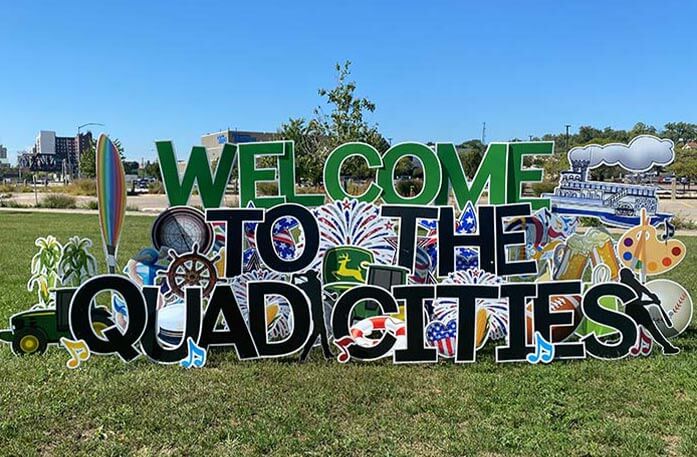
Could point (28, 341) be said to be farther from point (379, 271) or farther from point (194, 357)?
point (379, 271)

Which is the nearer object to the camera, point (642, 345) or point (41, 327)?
point (41, 327)

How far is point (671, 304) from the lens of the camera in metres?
5.47

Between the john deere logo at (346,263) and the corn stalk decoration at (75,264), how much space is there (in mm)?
2205

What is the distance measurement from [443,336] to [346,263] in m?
1.08

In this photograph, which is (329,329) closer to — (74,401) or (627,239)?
(74,401)

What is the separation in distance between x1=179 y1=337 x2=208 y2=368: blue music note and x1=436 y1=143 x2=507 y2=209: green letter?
2.50 m

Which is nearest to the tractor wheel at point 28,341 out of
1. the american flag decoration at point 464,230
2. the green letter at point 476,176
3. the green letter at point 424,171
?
the green letter at point 424,171

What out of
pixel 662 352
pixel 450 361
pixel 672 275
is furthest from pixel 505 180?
pixel 672 275

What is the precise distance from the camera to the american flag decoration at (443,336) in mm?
5176

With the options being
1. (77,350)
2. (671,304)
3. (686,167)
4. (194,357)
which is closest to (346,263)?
(194,357)

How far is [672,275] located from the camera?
32.2 feet

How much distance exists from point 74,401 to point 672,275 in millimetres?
9247

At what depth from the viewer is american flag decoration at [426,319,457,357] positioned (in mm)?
5176

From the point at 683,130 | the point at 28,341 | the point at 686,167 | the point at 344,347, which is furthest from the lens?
the point at 683,130
